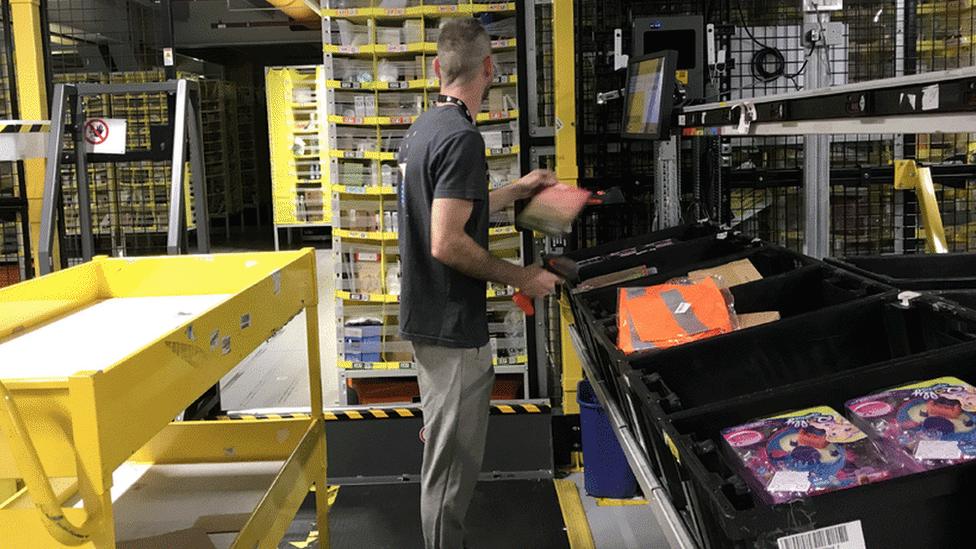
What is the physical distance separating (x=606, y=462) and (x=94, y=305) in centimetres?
255

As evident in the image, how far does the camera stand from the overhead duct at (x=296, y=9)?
1244 centimetres

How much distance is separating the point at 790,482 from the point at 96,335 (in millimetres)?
1980

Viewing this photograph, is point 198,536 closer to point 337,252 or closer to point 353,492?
point 353,492

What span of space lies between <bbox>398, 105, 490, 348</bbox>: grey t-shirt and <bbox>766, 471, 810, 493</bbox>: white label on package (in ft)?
5.81

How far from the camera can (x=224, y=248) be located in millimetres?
15484

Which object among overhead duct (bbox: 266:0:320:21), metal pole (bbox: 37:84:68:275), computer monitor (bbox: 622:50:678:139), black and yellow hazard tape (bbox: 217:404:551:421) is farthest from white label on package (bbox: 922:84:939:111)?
overhead duct (bbox: 266:0:320:21)

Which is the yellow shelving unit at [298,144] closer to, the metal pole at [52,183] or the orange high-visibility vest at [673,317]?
the metal pole at [52,183]

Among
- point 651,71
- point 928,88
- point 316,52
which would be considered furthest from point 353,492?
point 316,52

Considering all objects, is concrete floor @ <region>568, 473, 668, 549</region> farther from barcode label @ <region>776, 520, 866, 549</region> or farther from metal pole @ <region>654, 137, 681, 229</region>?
barcode label @ <region>776, 520, 866, 549</region>

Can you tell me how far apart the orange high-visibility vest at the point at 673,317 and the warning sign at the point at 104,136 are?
3.10 m

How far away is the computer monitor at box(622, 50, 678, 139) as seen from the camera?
360 centimetres

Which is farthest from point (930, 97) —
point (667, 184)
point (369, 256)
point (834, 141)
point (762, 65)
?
point (834, 141)

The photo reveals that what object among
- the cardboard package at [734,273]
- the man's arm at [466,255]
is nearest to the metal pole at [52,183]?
the man's arm at [466,255]

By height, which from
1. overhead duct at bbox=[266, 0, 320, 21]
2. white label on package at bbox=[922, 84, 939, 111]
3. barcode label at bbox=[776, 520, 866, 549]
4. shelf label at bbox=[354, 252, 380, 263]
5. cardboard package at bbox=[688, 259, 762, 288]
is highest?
overhead duct at bbox=[266, 0, 320, 21]
